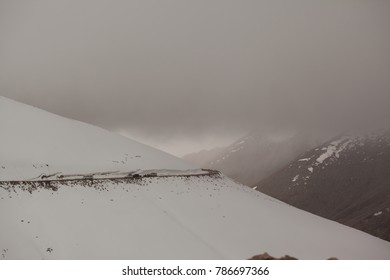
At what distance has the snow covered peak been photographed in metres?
29.5

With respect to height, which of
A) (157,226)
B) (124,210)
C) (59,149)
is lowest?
(157,226)

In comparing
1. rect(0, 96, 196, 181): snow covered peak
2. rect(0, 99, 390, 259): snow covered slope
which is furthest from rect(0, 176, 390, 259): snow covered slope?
rect(0, 96, 196, 181): snow covered peak

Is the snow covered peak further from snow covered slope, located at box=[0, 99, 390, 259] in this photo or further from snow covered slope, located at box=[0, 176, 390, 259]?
snow covered slope, located at box=[0, 176, 390, 259]

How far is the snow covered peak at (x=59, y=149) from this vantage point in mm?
29453

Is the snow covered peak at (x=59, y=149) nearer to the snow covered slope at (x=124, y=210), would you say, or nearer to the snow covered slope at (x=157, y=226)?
the snow covered slope at (x=124, y=210)

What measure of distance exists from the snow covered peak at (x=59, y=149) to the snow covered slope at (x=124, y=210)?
9 cm

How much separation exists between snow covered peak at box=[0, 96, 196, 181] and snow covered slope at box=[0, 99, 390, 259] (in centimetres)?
9

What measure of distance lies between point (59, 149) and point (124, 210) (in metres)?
11.0

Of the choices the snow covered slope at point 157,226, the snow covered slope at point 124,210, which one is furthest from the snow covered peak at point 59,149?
the snow covered slope at point 157,226

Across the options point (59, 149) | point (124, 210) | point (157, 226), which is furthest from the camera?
point (59, 149)

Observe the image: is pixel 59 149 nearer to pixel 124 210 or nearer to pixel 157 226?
pixel 124 210

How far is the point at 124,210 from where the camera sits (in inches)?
1045

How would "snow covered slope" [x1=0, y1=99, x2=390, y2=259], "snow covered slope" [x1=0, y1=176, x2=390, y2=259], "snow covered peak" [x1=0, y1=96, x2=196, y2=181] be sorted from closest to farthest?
"snow covered slope" [x1=0, y1=176, x2=390, y2=259] < "snow covered slope" [x1=0, y1=99, x2=390, y2=259] < "snow covered peak" [x1=0, y1=96, x2=196, y2=181]

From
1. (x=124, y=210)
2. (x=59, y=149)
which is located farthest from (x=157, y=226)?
(x=59, y=149)
